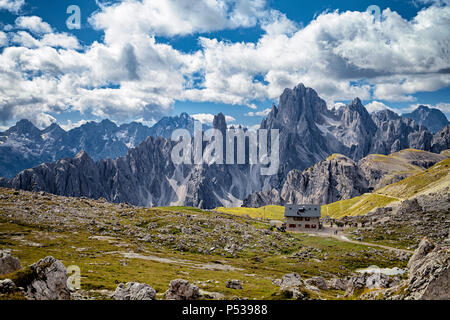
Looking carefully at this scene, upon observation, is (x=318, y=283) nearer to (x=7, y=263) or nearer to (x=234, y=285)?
(x=234, y=285)

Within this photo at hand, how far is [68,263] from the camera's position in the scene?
2247 inches

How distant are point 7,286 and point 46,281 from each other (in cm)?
457

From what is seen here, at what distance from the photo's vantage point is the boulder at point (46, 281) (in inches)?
1075

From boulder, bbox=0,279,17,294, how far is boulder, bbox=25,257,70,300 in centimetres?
186

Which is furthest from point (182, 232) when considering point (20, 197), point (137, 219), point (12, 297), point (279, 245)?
A: point (12, 297)

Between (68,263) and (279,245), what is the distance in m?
73.5

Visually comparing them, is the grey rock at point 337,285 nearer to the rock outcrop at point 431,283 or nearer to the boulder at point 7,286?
the rock outcrop at point 431,283

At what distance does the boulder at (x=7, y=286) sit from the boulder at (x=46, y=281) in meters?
1.86

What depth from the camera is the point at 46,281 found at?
28.8 metres

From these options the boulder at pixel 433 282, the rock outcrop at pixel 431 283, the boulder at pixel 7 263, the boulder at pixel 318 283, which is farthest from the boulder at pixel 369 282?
the boulder at pixel 7 263

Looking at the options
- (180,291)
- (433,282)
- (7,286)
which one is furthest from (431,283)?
(7,286)

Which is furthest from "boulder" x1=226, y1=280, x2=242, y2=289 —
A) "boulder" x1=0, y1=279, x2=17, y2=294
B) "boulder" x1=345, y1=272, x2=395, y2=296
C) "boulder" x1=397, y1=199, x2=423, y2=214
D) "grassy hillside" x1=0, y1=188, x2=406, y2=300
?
"boulder" x1=397, y1=199, x2=423, y2=214

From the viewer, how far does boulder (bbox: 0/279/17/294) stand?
78.9 ft

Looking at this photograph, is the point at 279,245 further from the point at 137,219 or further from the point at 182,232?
the point at 137,219
